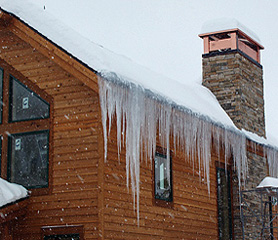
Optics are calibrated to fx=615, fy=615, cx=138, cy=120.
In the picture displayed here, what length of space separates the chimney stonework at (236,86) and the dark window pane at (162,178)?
354 cm

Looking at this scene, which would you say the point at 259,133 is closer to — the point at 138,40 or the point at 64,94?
the point at 64,94

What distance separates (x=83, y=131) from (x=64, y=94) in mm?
865

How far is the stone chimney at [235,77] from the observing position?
16.0 meters

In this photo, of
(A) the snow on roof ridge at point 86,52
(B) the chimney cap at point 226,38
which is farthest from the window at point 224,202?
(B) the chimney cap at point 226,38

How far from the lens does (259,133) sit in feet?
54.4

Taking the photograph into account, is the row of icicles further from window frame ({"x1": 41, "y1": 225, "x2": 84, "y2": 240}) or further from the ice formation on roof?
window frame ({"x1": 41, "y1": 225, "x2": 84, "y2": 240})

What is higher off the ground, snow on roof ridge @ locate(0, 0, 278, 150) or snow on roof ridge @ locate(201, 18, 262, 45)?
snow on roof ridge @ locate(201, 18, 262, 45)

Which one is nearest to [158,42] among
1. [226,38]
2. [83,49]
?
[226,38]

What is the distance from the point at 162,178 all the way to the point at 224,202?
318 cm

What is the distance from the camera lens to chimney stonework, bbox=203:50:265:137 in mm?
15969

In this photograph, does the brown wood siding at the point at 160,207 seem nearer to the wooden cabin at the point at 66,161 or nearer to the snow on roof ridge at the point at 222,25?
the wooden cabin at the point at 66,161

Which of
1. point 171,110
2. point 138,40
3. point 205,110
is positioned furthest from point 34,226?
point 138,40

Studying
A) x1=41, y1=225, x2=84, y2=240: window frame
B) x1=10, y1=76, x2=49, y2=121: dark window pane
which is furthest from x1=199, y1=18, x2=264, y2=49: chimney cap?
x1=41, y1=225, x2=84, y2=240: window frame

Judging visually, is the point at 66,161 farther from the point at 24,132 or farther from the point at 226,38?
the point at 226,38
